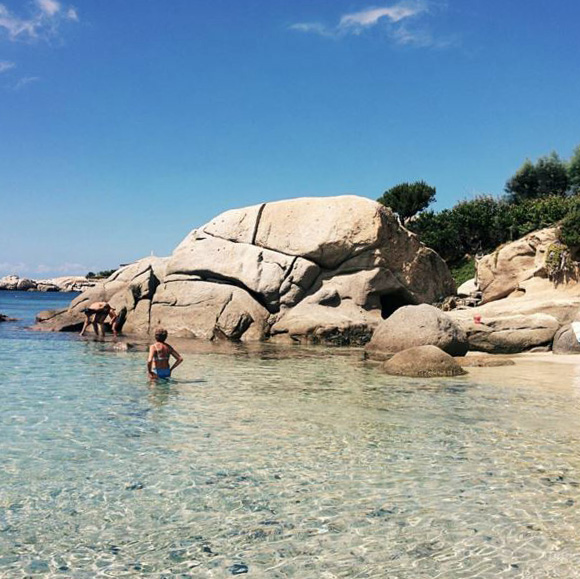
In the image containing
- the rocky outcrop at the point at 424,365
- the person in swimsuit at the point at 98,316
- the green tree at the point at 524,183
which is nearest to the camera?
the rocky outcrop at the point at 424,365

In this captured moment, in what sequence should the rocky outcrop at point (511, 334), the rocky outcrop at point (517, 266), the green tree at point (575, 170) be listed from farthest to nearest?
1. the green tree at point (575, 170)
2. the rocky outcrop at point (517, 266)
3. the rocky outcrop at point (511, 334)

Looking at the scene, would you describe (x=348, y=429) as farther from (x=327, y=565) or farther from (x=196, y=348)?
(x=196, y=348)

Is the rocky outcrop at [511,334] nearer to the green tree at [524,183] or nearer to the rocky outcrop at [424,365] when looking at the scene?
the rocky outcrop at [424,365]

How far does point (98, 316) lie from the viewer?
77.2 ft

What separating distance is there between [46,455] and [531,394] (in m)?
8.48

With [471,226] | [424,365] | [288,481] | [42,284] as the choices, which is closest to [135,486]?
[288,481]

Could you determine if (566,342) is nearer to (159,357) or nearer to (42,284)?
(159,357)

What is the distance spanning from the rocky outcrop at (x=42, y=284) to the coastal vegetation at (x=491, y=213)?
307ft

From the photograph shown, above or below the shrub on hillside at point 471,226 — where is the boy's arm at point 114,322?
below

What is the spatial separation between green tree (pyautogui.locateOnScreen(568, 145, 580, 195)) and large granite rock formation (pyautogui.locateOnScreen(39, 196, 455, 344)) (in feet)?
78.7

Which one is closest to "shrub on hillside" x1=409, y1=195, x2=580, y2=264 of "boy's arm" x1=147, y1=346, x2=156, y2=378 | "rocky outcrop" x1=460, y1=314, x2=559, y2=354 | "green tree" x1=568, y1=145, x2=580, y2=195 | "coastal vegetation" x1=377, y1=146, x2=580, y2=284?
"coastal vegetation" x1=377, y1=146, x2=580, y2=284

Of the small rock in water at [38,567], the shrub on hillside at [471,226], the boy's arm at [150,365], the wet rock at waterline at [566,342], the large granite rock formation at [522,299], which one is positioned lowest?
the small rock in water at [38,567]

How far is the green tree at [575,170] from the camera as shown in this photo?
1687 inches

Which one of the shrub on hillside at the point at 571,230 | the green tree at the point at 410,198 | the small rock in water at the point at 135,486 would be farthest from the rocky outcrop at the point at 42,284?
the small rock in water at the point at 135,486
